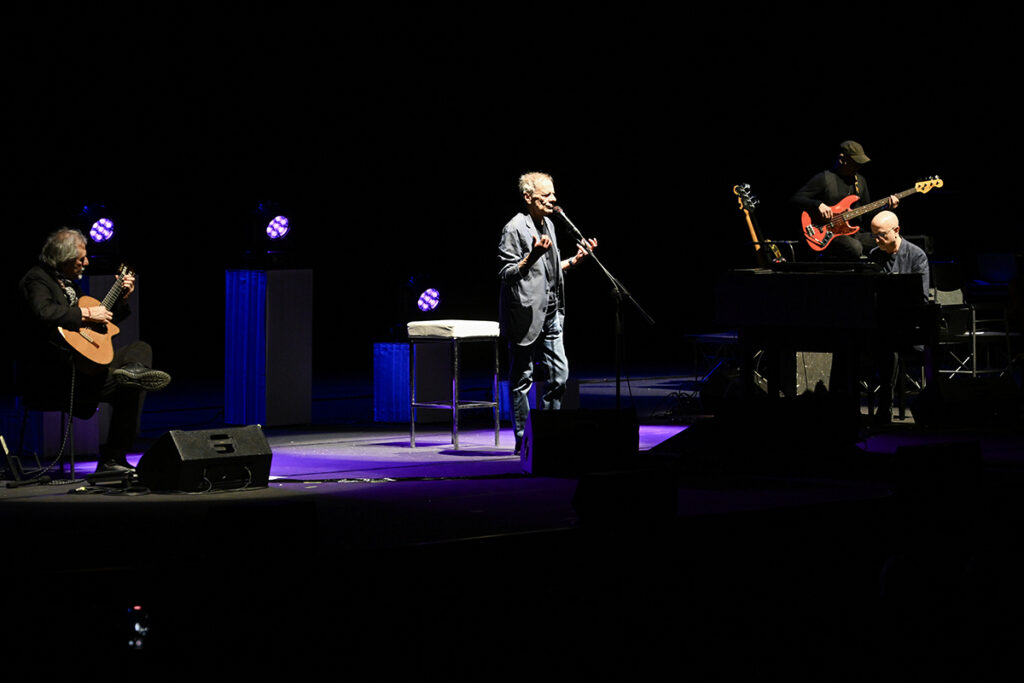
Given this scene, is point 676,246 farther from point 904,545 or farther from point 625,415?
point 904,545

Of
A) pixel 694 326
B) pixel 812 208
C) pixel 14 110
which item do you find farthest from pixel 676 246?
pixel 14 110

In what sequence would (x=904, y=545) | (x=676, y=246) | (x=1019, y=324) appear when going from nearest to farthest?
(x=904, y=545) < (x=1019, y=324) < (x=676, y=246)

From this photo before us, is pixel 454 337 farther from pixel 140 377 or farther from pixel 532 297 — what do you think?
pixel 140 377

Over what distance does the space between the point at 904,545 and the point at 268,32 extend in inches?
248

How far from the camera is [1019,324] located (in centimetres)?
841

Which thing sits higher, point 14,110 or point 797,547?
point 14,110

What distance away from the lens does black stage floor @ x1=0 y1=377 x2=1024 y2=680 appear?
3.96 metres

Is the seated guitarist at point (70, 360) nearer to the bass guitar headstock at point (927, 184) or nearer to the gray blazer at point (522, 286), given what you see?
the gray blazer at point (522, 286)

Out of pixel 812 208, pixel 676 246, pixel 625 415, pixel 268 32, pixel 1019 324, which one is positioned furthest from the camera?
pixel 676 246

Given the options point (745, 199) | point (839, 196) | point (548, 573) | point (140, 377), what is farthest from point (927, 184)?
point (548, 573)

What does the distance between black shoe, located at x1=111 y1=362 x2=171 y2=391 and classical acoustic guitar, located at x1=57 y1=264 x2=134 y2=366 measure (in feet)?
0.28

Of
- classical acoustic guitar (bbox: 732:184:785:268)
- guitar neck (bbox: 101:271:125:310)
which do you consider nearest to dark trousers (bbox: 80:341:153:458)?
guitar neck (bbox: 101:271:125:310)

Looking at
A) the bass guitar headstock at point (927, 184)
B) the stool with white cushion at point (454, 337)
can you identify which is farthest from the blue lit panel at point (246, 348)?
the bass guitar headstock at point (927, 184)

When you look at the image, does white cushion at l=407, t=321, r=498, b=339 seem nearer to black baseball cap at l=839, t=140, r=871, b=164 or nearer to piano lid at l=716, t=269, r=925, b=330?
piano lid at l=716, t=269, r=925, b=330
